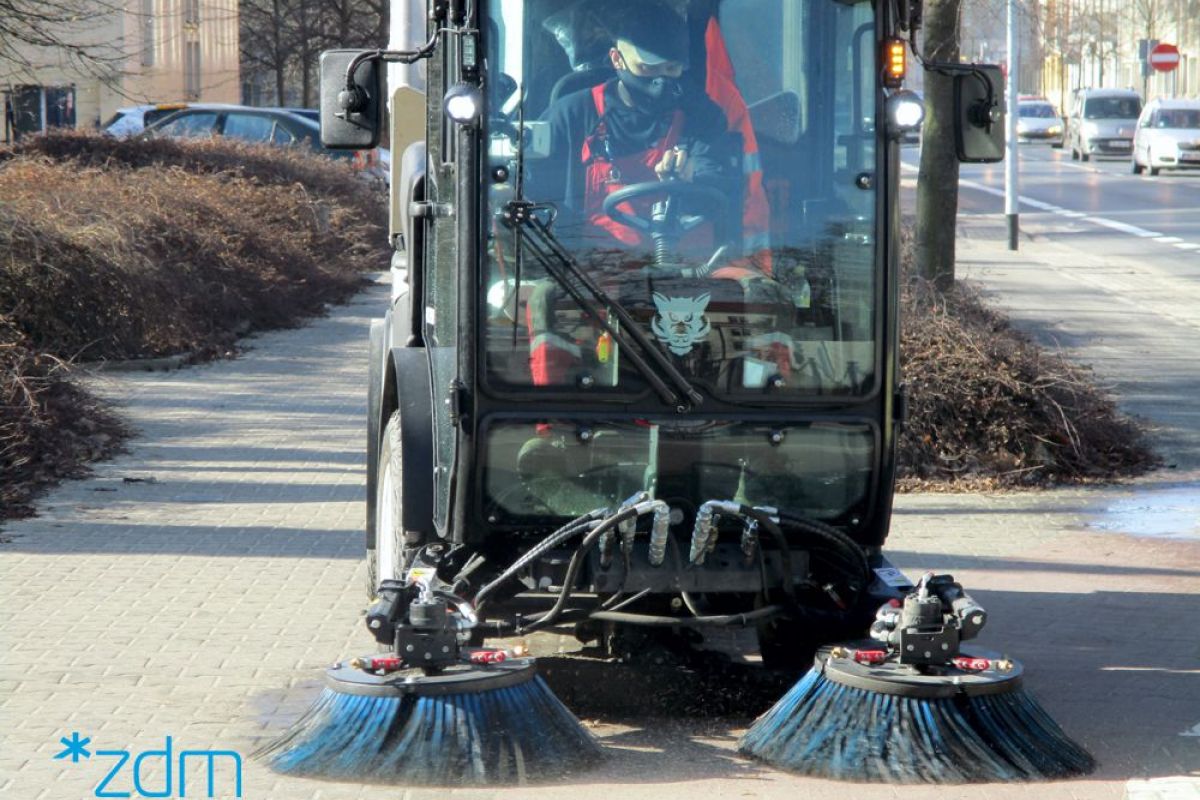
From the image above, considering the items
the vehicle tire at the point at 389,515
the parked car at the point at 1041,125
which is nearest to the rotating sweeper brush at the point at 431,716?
the vehicle tire at the point at 389,515

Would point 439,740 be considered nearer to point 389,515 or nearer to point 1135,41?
point 389,515

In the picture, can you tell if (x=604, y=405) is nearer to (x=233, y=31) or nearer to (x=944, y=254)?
(x=944, y=254)

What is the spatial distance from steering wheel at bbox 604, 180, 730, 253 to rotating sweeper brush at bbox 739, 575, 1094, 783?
1.35m

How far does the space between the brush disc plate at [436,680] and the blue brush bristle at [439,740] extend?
0.02 m

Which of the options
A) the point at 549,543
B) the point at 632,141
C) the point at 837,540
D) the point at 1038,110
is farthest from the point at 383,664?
the point at 1038,110

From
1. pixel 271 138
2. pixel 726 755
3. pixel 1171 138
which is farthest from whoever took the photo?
pixel 1171 138

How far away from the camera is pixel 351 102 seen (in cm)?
554

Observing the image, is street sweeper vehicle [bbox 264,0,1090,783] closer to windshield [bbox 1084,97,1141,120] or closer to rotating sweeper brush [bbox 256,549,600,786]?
rotating sweeper brush [bbox 256,549,600,786]

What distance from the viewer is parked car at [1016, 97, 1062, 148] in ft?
217

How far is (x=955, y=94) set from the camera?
18.7ft

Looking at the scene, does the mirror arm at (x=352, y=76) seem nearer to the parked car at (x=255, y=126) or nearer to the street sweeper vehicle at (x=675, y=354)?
the street sweeper vehicle at (x=675, y=354)

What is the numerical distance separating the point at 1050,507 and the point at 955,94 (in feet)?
15.1

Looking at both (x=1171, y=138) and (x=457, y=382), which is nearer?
(x=457, y=382)

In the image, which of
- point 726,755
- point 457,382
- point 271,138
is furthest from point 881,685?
point 271,138
